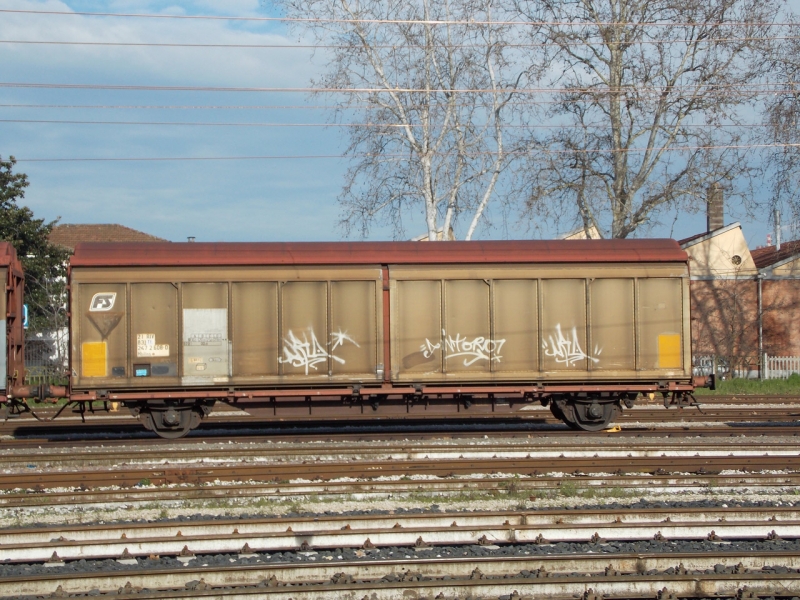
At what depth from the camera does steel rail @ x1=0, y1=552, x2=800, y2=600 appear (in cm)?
615

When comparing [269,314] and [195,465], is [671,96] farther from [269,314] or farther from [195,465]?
[195,465]

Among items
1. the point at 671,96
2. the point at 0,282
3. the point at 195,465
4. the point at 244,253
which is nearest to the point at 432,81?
the point at 671,96

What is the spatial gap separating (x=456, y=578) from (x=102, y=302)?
922 centimetres

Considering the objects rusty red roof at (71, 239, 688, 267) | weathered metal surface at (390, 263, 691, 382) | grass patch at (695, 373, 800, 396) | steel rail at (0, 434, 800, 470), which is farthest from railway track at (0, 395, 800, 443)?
grass patch at (695, 373, 800, 396)

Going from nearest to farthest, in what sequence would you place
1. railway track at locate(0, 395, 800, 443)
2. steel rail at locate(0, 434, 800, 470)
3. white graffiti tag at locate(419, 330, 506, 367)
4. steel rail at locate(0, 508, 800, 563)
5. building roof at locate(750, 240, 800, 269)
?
steel rail at locate(0, 508, 800, 563) < steel rail at locate(0, 434, 800, 470) < white graffiti tag at locate(419, 330, 506, 367) < railway track at locate(0, 395, 800, 443) < building roof at locate(750, 240, 800, 269)

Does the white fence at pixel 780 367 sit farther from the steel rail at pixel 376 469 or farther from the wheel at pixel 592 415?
the steel rail at pixel 376 469

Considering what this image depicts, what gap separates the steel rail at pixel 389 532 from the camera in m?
7.13

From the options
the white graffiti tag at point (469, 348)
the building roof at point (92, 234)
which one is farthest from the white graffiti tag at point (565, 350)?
the building roof at point (92, 234)

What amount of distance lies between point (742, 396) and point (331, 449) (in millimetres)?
12930

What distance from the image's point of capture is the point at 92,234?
147 feet

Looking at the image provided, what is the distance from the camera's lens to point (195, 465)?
11.3 m

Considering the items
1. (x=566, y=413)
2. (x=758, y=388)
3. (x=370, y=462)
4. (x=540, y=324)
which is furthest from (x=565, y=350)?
(x=758, y=388)

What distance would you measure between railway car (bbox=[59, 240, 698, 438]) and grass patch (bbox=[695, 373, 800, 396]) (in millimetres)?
8510

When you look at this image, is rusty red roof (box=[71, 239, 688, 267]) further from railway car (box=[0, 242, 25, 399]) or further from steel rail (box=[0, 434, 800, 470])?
steel rail (box=[0, 434, 800, 470])
